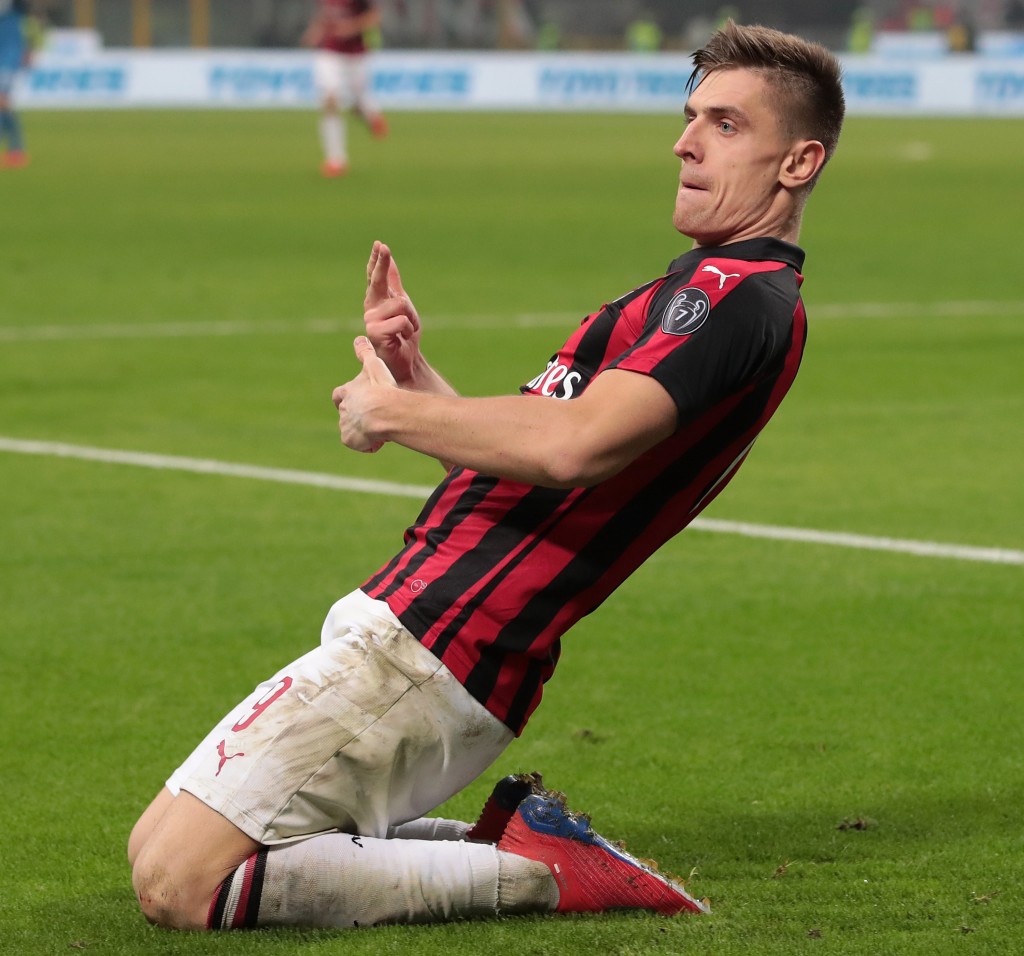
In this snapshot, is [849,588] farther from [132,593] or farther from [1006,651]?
[132,593]

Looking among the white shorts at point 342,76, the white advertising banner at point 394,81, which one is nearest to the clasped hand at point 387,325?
the white shorts at point 342,76

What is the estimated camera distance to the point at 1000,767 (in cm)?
498

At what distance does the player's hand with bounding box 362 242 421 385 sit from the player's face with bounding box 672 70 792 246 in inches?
25.1

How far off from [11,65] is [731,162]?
955 inches

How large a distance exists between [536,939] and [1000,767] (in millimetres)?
1656

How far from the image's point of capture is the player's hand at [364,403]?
357 centimetres

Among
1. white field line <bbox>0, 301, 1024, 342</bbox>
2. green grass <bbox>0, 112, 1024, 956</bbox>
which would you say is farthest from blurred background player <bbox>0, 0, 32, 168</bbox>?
white field line <bbox>0, 301, 1024, 342</bbox>

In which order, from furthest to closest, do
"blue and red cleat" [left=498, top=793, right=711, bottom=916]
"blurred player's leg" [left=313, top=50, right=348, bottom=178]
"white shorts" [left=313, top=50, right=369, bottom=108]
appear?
1. "white shorts" [left=313, top=50, right=369, bottom=108]
2. "blurred player's leg" [left=313, top=50, right=348, bottom=178]
3. "blue and red cleat" [left=498, top=793, right=711, bottom=916]

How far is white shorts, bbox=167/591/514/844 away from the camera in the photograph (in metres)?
3.77

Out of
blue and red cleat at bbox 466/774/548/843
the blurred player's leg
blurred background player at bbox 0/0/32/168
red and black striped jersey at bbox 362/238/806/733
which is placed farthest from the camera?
blurred background player at bbox 0/0/32/168

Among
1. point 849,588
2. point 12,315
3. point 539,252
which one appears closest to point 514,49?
point 539,252

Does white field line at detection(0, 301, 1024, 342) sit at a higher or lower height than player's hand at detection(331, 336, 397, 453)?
lower

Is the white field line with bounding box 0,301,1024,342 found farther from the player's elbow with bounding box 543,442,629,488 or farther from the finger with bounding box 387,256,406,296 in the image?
the player's elbow with bounding box 543,442,629,488

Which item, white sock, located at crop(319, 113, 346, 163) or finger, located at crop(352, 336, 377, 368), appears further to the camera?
white sock, located at crop(319, 113, 346, 163)
